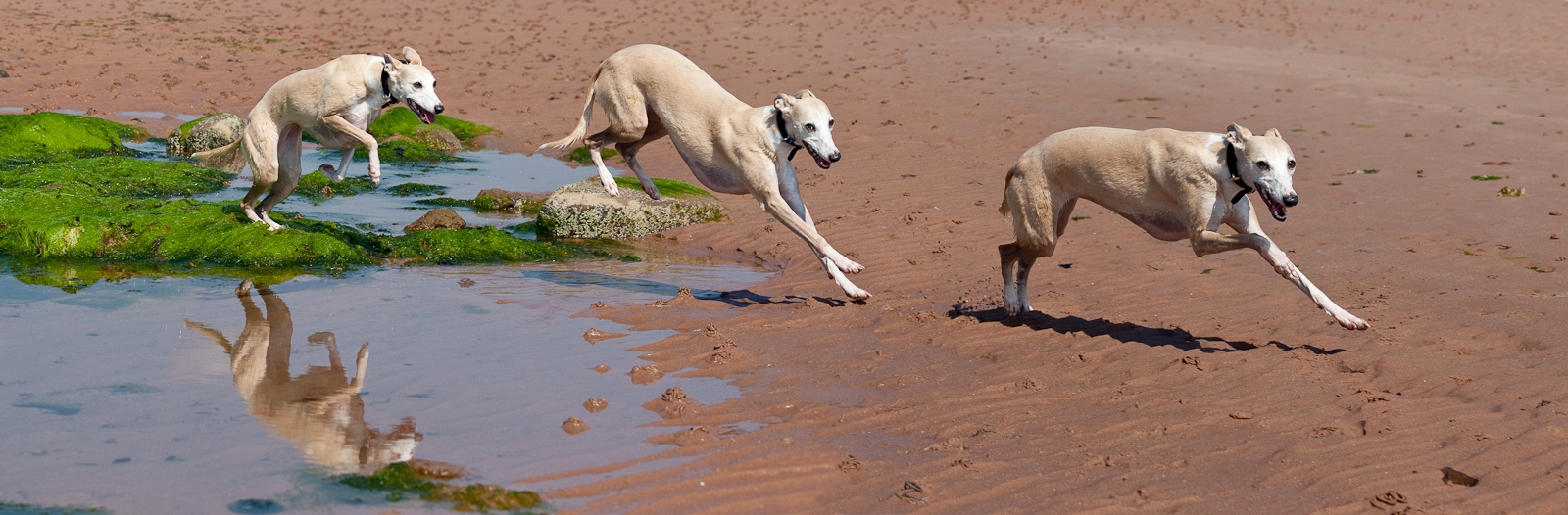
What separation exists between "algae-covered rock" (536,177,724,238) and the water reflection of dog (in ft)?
12.0

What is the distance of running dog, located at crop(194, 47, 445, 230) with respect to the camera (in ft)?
31.6

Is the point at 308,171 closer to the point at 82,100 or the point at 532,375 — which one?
the point at 82,100

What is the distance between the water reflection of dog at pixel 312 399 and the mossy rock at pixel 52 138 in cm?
839

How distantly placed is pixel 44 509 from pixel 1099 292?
6.88m

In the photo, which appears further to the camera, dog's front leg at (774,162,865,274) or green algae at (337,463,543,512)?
dog's front leg at (774,162,865,274)

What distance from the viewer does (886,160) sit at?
15156 mm

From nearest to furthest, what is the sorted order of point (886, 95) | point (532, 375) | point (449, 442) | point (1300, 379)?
point (449, 442)
point (1300, 379)
point (532, 375)
point (886, 95)

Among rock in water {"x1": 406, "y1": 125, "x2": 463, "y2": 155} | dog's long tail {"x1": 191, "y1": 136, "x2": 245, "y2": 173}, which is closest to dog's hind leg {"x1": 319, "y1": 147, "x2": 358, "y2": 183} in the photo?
dog's long tail {"x1": 191, "y1": 136, "x2": 245, "y2": 173}

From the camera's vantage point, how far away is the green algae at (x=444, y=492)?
208 inches

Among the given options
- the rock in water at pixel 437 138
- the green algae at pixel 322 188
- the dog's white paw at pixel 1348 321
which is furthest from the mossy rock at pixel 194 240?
the dog's white paw at pixel 1348 321

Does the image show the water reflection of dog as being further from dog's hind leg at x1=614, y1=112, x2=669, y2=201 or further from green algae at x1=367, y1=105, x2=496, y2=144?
green algae at x1=367, y1=105, x2=496, y2=144

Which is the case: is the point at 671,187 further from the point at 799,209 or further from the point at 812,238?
the point at 812,238

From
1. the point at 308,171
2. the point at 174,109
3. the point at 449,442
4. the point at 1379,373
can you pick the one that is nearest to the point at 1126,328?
the point at 1379,373

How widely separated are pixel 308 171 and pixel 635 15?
1460 cm
